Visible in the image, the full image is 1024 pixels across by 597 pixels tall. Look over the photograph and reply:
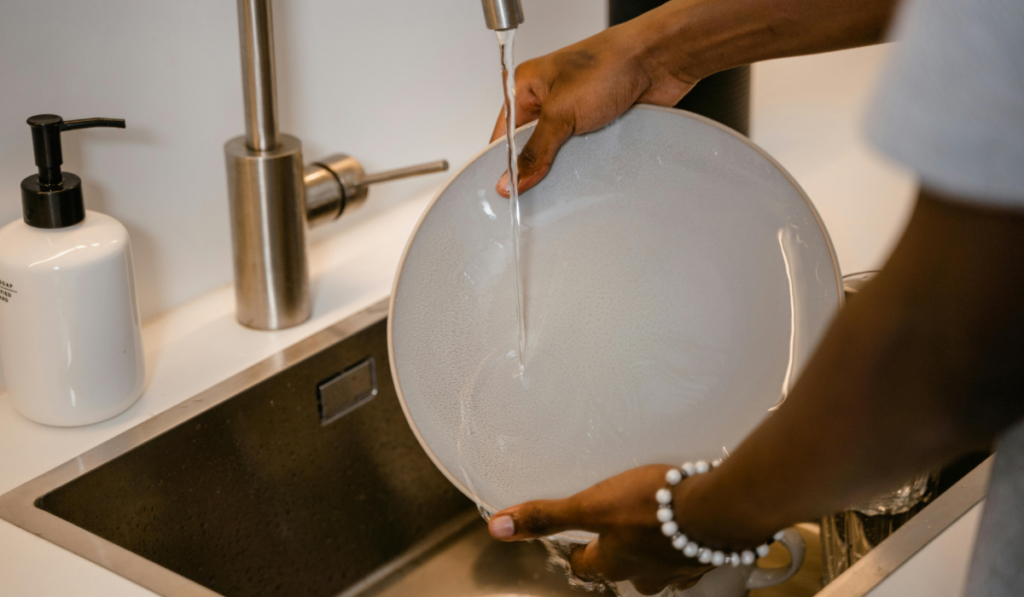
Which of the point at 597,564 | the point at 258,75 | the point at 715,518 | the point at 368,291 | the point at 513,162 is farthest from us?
the point at 368,291

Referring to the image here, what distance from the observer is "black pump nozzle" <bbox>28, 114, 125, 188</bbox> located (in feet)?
2.06

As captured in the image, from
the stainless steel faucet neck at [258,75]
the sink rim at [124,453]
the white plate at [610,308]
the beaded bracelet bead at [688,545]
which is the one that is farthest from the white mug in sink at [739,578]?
the stainless steel faucet neck at [258,75]

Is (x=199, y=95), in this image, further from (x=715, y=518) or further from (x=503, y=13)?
(x=715, y=518)

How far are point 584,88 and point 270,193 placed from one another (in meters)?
0.30

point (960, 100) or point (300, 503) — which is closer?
point (960, 100)

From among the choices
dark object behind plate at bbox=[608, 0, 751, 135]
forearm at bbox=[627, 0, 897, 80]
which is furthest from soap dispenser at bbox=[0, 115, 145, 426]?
dark object behind plate at bbox=[608, 0, 751, 135]

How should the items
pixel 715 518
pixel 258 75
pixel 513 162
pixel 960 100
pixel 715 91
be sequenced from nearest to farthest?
pixel 960 100 → pixel 715 518 → pixel 513 162 → pixel 258 75 → pixel 715 91

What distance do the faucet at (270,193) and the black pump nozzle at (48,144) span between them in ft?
0.51

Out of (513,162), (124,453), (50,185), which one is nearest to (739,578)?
(513,162)

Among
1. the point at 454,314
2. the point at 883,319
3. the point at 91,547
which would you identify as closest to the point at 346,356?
the point at 454,314

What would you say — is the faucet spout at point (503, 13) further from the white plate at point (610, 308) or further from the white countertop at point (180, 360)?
the white countertop at point (180, 360)

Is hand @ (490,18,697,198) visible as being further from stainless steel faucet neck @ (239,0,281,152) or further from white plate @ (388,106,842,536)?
stainless steel faucet neck @ (239,0,281,152)

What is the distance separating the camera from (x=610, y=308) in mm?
718

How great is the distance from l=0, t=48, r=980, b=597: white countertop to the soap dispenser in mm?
36
